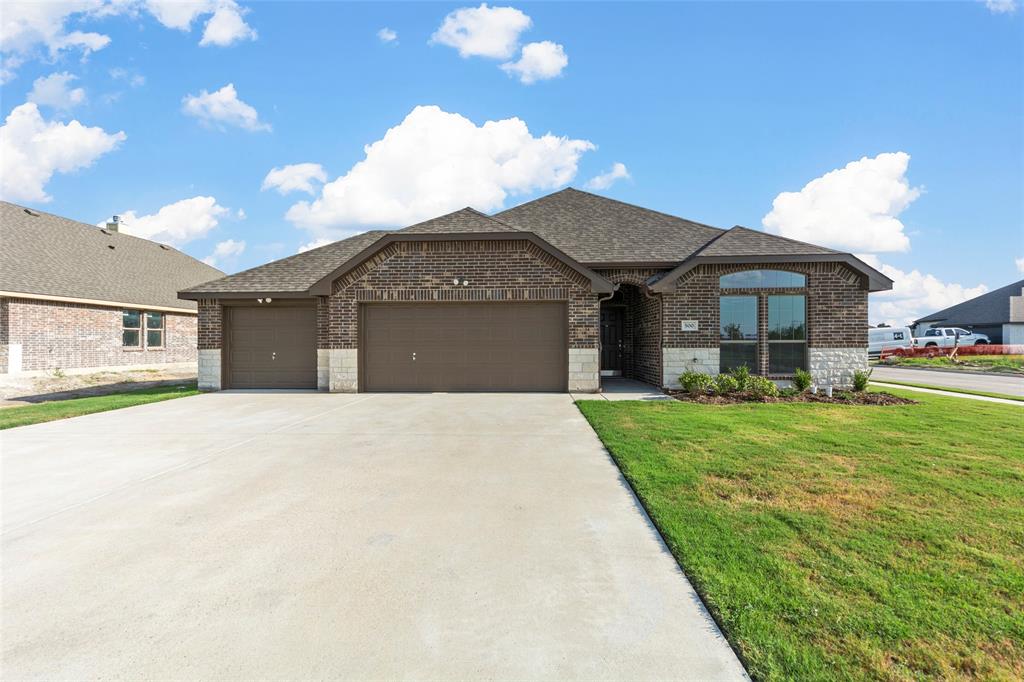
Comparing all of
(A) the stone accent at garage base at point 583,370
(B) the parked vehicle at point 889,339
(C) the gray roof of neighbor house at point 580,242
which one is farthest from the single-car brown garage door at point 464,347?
(B) the parked vehicle at point 889,339

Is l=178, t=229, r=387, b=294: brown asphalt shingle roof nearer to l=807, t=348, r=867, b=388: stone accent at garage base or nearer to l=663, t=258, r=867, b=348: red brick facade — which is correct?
l=663, t=258, r=867, b=348: red brick facade

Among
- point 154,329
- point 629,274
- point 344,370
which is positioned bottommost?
point 344,370

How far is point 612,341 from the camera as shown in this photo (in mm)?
18656

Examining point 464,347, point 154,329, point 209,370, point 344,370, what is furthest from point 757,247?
point 154,329

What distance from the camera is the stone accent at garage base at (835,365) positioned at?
13344 mm

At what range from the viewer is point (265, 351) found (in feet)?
49.1

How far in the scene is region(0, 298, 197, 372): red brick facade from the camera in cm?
1823

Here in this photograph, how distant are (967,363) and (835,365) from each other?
1718 cm

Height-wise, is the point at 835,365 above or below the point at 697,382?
above

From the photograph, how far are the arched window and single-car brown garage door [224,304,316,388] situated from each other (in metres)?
12.3

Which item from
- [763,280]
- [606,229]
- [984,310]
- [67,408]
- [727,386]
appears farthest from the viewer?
[984,310]

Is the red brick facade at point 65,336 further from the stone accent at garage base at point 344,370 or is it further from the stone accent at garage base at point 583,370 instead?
the stone accent at garage base at point 583,370

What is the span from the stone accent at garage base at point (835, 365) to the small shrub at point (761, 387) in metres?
2.31

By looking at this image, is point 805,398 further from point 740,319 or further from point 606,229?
point 606,229
